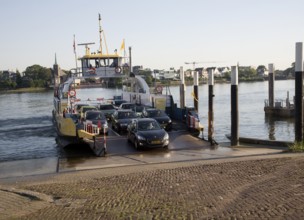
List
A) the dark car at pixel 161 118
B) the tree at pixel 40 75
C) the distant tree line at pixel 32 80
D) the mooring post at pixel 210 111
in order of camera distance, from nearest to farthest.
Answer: the mooring post at pixel 210 111 → the dark car at pixel 161 118 → the distant tree line at pixel 32 80 → the tree at pixel 40 75

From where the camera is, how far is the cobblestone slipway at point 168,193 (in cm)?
680

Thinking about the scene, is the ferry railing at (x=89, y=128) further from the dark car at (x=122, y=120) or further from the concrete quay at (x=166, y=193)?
the concrete quay at (x=166, y=193)

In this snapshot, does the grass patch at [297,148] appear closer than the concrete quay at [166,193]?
No

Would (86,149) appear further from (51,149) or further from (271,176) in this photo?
(271,176)

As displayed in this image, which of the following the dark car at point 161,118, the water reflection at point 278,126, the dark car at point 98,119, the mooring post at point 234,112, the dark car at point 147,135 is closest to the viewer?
the dark car at point 147,135

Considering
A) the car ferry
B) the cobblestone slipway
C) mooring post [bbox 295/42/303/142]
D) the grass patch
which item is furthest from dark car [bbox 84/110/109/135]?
the grass patch

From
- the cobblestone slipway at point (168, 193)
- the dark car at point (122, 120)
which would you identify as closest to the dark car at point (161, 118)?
the dark car at point (122, 120)

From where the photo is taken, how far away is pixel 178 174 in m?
10.4

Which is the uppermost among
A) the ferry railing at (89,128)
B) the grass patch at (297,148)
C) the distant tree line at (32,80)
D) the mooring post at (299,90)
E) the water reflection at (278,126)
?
the distant tree line at (32,80)

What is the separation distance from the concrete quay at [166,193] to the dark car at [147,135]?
370cm

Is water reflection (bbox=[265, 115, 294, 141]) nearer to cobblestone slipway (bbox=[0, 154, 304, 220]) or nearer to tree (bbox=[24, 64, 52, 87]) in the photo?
cobblestone slipway (bbox=[0, 154, 304, 220])

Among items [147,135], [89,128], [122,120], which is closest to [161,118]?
[122,120]

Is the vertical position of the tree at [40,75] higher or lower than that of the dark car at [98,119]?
higher

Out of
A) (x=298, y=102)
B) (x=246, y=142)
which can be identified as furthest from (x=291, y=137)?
(x=298, y=102)
